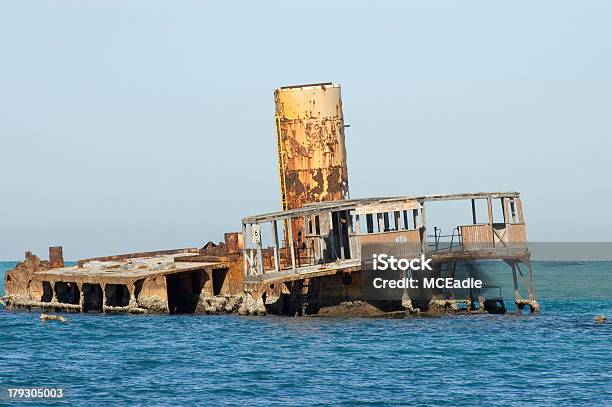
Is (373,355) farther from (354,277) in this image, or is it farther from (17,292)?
(17,292)

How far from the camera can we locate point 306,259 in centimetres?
5422

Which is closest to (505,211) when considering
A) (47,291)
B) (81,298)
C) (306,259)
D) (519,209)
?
(519,209)

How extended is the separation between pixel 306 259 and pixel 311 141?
19.2 ft

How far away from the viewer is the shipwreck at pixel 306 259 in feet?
157

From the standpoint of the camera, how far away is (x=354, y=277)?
48.8m

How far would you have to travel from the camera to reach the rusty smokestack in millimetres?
55969

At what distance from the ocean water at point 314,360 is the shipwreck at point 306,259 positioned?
1.34 meters

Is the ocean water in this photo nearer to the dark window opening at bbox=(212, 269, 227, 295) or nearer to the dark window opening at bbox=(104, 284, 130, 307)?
the dark window opening at bbox=(104, 284, 130, 307)

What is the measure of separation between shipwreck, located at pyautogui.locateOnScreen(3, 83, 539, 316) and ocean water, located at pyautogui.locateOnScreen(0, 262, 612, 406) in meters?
1.34

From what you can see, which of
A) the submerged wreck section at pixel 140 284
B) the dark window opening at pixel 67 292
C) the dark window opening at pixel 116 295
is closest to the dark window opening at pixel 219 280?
the submerged wreck section at pixel 140 284

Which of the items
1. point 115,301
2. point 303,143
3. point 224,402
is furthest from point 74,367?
point 303,143

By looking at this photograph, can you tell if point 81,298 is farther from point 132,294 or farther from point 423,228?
point 423,228

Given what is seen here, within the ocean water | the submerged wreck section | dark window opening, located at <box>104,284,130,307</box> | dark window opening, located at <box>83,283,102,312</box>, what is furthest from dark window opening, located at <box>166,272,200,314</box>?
dark window opening, located at <box>83,283,102,312</box>

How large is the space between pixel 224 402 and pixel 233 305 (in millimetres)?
20465
